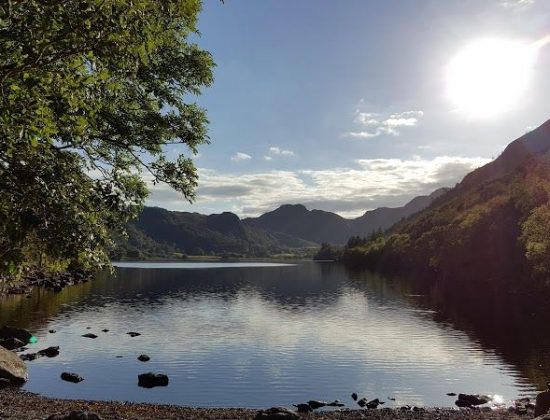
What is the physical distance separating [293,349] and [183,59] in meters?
44.1

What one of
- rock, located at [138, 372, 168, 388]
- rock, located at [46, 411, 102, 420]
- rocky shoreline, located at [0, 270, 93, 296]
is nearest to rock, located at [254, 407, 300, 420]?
rock, located at [46, 411, 102, 420]

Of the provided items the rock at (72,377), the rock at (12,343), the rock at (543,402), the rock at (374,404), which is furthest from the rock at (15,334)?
the rock at (543,402)

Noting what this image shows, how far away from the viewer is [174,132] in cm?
2512

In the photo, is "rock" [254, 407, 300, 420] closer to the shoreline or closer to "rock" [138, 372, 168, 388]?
the shoreline

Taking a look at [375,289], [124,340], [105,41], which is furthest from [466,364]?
[375,289]

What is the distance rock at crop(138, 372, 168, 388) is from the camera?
44.8 meters

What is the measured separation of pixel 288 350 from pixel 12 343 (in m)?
32.7

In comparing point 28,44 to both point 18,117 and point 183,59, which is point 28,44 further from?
point 183,59

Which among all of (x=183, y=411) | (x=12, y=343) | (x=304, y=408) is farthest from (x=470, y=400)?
(x=12, y=343)

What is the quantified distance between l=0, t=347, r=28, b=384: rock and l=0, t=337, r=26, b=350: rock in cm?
1226

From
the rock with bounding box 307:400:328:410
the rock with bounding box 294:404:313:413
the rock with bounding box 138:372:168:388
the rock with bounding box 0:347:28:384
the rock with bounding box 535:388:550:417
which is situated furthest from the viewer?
the rock with bounding box 138:372:168:388

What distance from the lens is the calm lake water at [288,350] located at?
144ft

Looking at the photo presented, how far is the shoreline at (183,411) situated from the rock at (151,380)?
592 cm

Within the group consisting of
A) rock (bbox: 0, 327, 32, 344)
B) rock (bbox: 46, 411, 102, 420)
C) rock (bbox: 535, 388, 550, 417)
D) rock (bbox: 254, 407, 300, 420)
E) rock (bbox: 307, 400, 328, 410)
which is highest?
rock (bbox: 46, 411, 102, 420)
